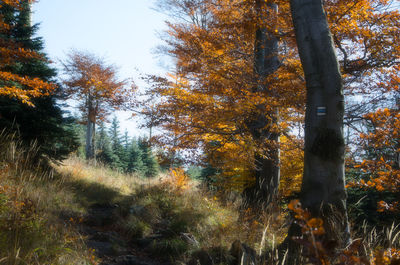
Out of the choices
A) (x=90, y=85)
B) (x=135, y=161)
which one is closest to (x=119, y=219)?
(x=90, y=85)

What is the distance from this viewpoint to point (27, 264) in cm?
249

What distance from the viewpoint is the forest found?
11.7 feet

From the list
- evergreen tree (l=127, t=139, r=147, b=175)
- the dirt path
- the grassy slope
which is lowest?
the dirt path

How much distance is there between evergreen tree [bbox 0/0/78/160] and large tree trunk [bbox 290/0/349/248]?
6.61 meters

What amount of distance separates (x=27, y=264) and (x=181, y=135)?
547 centimetres

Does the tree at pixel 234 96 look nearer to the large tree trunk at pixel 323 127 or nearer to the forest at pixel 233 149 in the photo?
the forest at pixel 233 149

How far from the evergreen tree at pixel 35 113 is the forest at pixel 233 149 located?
4 cm

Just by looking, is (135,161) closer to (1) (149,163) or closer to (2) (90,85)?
(1) (149,163)

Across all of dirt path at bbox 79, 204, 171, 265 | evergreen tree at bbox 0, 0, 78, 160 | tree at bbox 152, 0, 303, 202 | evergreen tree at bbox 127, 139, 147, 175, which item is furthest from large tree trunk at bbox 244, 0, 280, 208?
evergreen tree at bbox 127, 139, 147, 175

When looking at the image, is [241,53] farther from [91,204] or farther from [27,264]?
[27,264]

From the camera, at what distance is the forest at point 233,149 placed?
3.56 m

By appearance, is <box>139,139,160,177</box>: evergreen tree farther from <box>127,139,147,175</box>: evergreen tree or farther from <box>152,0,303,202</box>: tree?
<box>152,0,303,202</box>: tree

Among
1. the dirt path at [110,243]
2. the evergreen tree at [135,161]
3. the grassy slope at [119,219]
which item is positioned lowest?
the dirt path at [110,243]

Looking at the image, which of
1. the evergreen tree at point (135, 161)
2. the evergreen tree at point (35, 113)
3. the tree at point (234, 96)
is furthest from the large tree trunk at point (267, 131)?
the evergreen tree at point (135, 161)
